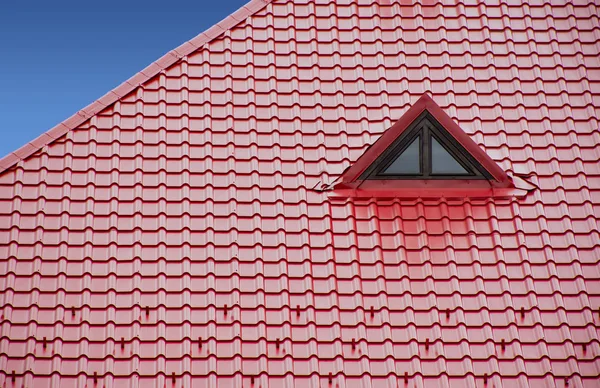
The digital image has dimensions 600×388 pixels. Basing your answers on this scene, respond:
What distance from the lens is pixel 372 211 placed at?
8320 millimetres

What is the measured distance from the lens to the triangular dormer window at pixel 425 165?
8.43m

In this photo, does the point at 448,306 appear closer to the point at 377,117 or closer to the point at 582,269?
the point at 582,269

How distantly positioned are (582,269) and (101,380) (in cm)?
418

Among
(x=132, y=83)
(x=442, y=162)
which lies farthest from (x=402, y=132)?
(x=132, y=83)

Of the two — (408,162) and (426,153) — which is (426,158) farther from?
(408,162)

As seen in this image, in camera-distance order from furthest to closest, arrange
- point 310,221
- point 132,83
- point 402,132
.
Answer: point 132,83, point 402,132, point 310,221

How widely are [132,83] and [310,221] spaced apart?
234cm

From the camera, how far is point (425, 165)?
8.50 metres

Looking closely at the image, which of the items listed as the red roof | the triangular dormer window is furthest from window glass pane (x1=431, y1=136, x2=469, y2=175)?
the red roof

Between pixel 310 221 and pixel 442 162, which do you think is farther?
pixel 442 162

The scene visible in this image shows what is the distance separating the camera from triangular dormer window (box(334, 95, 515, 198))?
843cm

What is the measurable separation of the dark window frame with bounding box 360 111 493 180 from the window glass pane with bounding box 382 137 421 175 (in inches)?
1.0

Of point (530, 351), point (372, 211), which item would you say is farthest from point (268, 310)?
point (530, 351)

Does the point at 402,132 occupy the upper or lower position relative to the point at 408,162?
upper
